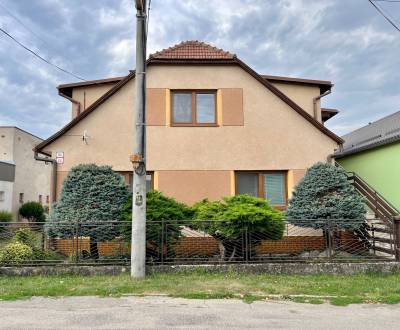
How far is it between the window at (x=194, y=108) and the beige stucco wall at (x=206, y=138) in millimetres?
267

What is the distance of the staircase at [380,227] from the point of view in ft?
32.3

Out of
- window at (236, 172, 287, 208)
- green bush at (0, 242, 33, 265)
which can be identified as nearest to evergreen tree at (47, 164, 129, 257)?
green bush at (0, 242, 33, 265)

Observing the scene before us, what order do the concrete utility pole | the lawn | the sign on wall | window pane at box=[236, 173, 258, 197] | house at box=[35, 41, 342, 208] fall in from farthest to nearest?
window pane at box=[236, 173, 258, 197], house at box=[35, 41, 342, 208], the sign on wall, the concrete utility pole, the lawn

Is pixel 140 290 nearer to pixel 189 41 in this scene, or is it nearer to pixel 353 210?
pixel 353 210

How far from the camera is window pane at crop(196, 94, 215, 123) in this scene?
13125 mm

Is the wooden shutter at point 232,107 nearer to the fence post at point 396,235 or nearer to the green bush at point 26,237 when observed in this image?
the fence post at point 396,235

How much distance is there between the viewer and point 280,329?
18.0 feet

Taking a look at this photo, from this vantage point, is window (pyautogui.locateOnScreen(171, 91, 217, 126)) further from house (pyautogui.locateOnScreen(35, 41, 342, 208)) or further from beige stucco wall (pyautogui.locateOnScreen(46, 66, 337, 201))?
beige stucco wall (pyautogui.locateOnScreen(46, 66, 337, 201))

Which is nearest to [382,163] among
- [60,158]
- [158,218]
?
[158,218]

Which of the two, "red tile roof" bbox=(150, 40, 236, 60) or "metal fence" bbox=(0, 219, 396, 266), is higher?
"red tile roof" bbox=(150, 40, 236, 60)

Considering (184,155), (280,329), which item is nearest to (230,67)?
(184,155)

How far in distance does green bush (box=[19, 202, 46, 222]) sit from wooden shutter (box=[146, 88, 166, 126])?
21529 mm

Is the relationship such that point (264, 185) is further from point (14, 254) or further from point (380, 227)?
point (14, 254)

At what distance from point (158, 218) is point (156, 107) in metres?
4.41
